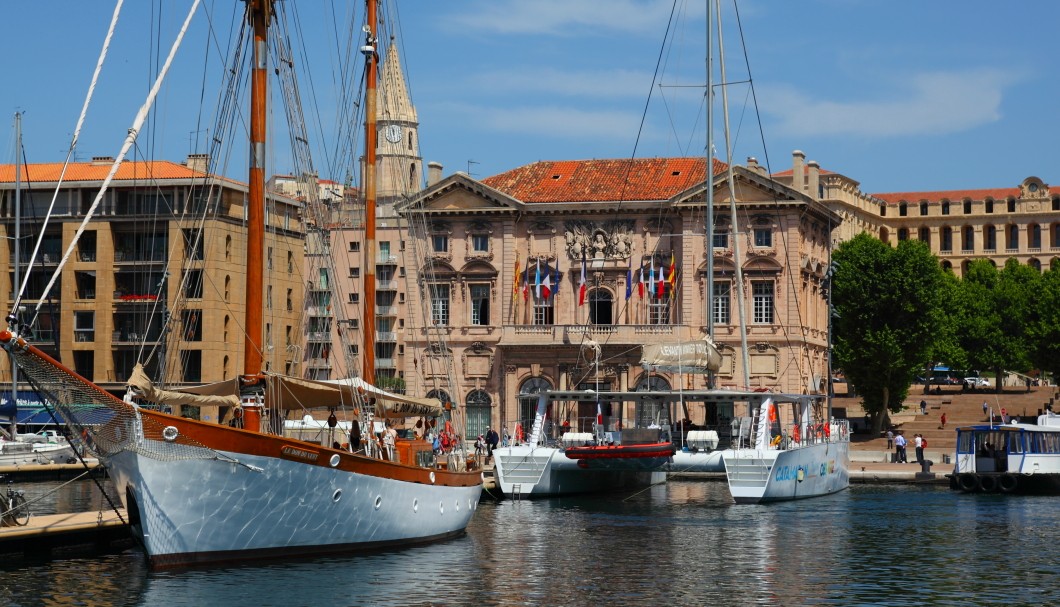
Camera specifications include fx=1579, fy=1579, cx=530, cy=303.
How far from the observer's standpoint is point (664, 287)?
87.2 meters

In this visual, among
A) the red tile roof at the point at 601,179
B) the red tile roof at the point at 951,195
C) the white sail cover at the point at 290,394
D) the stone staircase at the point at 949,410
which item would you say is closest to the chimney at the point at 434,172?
the red tile roof at the point at 601,179

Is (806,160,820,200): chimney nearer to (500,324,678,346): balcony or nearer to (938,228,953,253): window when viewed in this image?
(500,324,678,346): balcony

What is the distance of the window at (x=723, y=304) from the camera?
3428 inches

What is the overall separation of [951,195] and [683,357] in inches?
4917

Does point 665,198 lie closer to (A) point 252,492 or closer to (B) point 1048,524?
(B) point 1048,524

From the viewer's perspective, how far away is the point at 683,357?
6003 cm

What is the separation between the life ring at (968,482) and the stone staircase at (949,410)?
67.4ft

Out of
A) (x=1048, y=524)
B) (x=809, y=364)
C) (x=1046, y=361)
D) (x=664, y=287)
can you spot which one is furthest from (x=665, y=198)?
(x=1048, y=524)

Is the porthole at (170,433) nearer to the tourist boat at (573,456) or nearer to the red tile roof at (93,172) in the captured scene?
the tourist boat at (573,456)

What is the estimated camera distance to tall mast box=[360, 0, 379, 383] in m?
42.6

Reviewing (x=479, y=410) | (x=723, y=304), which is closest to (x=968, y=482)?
(x=723, y=304)

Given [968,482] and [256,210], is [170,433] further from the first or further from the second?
[968,482]

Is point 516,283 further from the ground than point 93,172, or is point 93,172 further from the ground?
point 93,172

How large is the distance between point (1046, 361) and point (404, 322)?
41.4 meters
